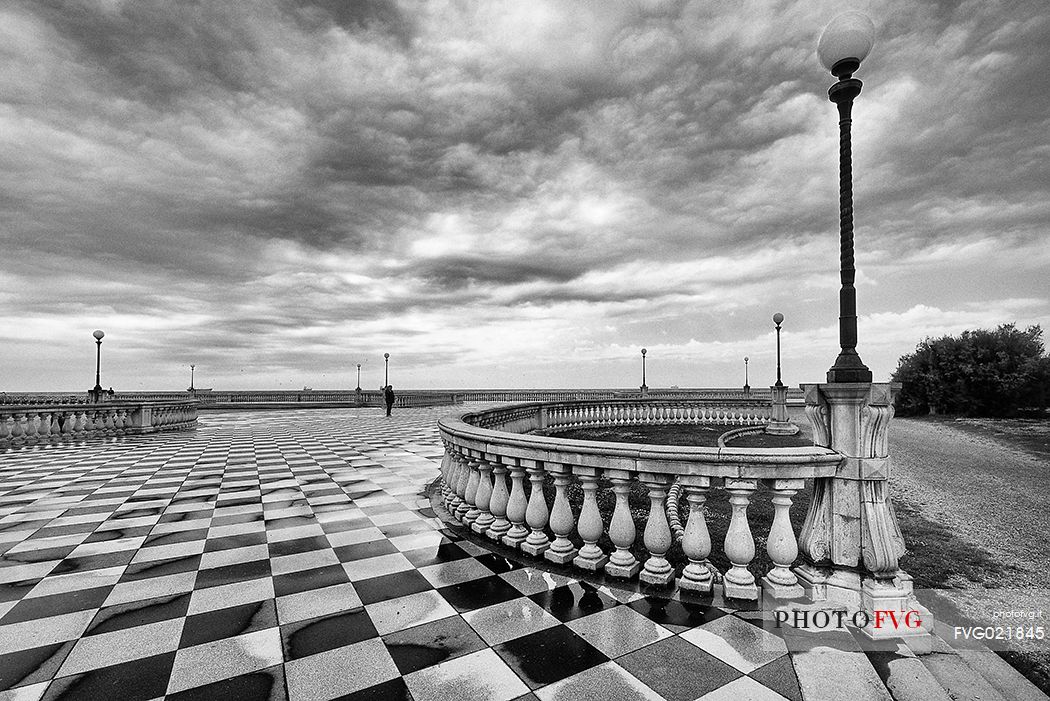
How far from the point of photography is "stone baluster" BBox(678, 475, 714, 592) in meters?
3.69

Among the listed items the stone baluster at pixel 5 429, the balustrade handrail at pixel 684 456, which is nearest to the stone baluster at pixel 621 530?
the balustrade handrail at pixel 684 456

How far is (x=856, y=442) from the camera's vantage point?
A: 11.9 feet

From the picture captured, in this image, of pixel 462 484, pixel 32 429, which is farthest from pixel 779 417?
pixel 32 429

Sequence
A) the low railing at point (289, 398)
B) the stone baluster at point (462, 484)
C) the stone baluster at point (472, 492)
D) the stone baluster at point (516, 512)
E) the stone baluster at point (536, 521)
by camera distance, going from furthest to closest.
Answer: the low railing at point (289, 398), the stone baluster at point (462, 484), the stone baluster at point (472, 492), the stone baluster at point (516, 512), the stone baluster at point (536, 521)

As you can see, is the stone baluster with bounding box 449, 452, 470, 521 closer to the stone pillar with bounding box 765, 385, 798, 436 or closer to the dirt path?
the dirt path

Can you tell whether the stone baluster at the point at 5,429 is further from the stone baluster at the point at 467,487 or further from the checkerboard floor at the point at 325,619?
the stone baluster at the point at 467,487

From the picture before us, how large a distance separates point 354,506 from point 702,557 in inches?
197

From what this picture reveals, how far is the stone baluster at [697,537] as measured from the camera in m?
3.69

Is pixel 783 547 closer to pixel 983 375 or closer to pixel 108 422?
pixel 108 422

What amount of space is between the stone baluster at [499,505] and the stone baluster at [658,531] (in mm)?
1644

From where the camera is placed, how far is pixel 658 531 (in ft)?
12.6

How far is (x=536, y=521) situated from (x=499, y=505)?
590mm

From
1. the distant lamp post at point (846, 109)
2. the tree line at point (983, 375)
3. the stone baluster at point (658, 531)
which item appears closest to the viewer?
the stone baluster at point (658, 531)

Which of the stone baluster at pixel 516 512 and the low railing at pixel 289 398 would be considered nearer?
the stone baluster at pixel 516 512
